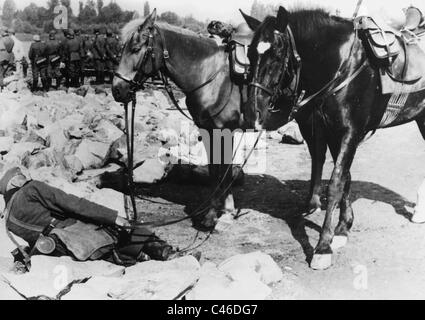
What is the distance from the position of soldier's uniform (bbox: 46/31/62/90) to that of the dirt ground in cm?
1123

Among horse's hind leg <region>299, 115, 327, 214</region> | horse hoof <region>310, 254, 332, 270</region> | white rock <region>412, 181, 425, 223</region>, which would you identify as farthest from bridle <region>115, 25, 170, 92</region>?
white rock <region>412, 181, 425, 223</region>

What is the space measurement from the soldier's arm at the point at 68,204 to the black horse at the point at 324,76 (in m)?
1.86

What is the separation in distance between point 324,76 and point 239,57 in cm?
134

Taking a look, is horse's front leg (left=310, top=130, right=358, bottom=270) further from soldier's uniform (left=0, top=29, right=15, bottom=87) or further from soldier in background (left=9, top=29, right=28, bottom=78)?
soldier in background (left=9, top=29, right=28, bottom=78)

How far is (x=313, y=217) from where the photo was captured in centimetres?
660

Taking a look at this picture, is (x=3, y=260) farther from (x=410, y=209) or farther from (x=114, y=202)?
(x=410, y=209)

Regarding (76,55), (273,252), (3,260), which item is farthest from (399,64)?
(76,55)

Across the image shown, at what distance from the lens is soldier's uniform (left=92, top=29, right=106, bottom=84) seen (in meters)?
19.7

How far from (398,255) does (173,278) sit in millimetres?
2620

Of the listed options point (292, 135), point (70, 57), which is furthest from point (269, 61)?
point (70, 57)

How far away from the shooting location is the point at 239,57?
6098 millimetres

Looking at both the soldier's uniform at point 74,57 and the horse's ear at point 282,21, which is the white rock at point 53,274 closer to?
the horse's ear at point 282,21

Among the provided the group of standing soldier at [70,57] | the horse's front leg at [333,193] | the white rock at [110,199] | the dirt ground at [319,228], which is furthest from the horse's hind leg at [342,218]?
the group of standing soldier at [70,57]

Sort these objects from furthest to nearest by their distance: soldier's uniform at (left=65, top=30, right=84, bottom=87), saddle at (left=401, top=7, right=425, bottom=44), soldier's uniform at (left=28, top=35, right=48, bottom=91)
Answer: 1. soldier's uniform at (left=65, top=30, right=84, bottom=87)
2. soldier's uniform at (left=28, top=35, right=48, bottom=91)
3. saddle at (left=401, top=7, right=425, bottom=44)
